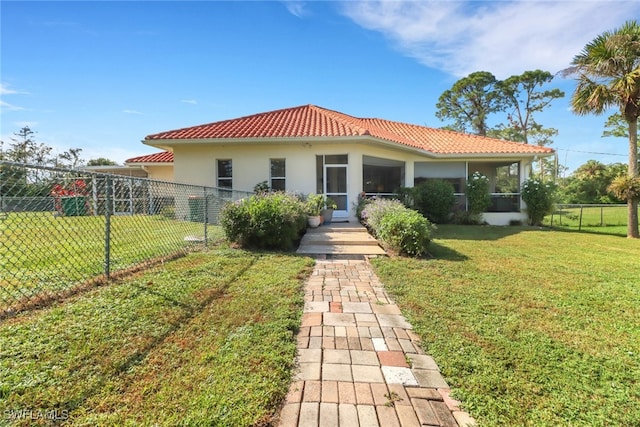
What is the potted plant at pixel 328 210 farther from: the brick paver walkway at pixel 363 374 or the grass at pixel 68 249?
the brick paver walkway at pixel 363 374

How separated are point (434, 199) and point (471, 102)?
72.5 feet

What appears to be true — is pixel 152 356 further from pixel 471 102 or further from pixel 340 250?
pixel 471 102

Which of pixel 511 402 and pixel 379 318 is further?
pixel 379 318

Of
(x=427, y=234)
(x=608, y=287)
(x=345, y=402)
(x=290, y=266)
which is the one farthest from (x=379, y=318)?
(x=608, y=287)

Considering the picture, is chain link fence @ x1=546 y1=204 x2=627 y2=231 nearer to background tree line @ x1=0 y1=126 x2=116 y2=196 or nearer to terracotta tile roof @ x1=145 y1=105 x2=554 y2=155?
terracotta tile roof @ x1=145 y1=105 x2=554 y2=155

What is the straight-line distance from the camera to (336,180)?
38.8ft

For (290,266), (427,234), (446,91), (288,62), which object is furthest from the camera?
(446,91)

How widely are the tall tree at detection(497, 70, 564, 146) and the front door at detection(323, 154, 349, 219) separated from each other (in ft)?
82.5

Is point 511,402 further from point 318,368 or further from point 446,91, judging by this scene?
point 446,91

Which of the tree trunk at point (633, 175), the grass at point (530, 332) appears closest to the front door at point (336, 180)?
the grass at point (530, 332)

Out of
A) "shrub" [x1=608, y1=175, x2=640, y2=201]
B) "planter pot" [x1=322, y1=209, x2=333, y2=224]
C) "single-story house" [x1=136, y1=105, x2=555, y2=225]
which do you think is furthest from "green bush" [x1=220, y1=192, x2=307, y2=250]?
"shrub" [x1=608, y1=175, x2=640, y2=201]

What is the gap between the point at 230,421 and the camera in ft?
5.57

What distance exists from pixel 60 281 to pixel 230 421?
3338 mm

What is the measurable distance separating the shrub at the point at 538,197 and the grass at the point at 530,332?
7.67 meters
